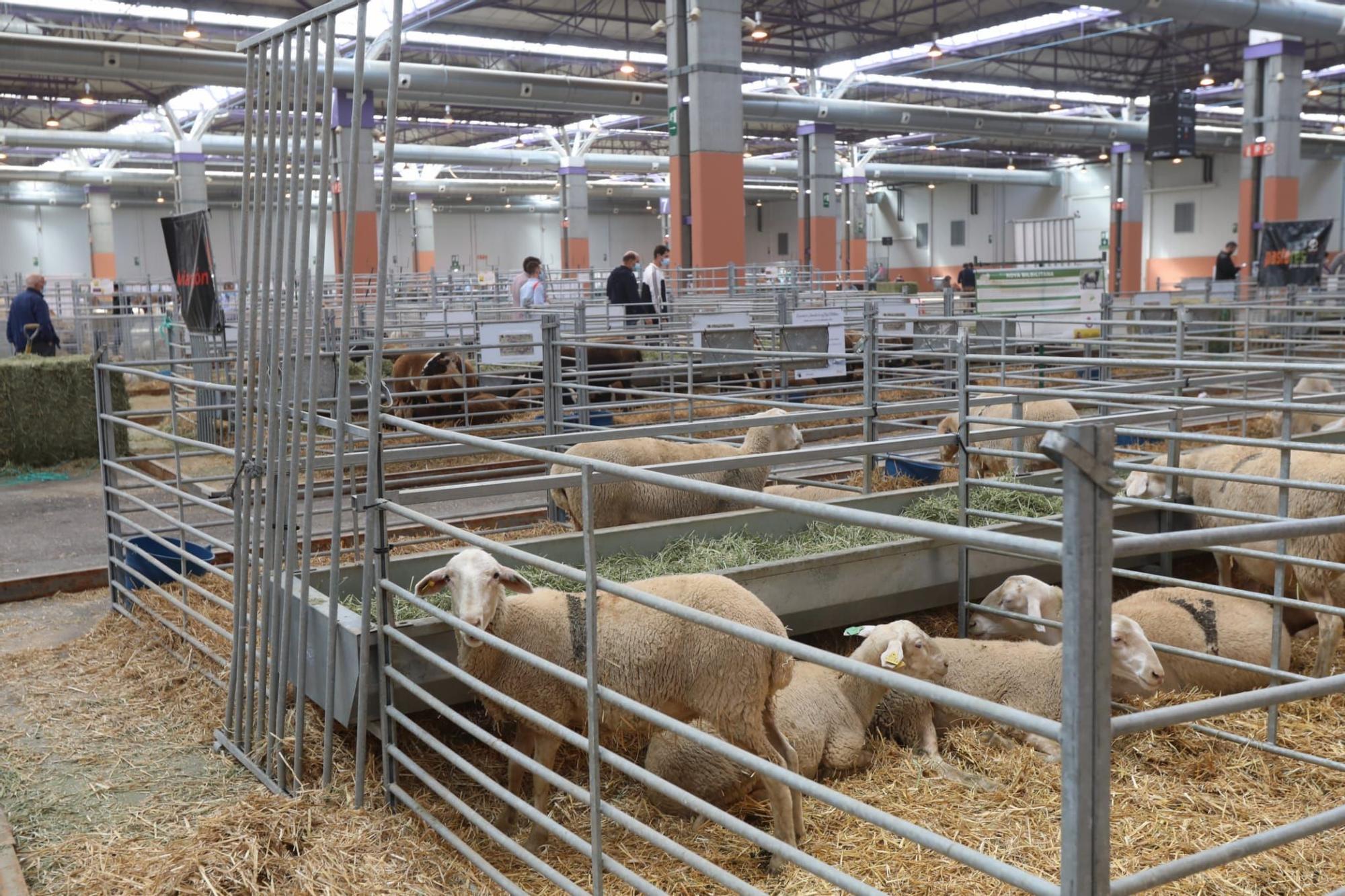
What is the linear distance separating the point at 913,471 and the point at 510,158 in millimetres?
27679

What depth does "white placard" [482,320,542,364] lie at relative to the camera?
9500 millimetres

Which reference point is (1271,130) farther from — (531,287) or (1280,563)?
(1280,563)

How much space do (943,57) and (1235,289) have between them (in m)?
9.89

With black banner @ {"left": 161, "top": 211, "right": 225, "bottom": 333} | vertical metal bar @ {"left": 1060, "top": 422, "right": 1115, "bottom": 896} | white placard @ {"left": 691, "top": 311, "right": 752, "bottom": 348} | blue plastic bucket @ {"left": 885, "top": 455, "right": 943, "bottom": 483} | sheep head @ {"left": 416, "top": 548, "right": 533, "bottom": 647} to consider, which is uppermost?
black banner @ {"left": 161, "top": 211, "right": 225, "bottom": 333}

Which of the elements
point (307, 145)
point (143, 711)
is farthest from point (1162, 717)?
point (143, 711)

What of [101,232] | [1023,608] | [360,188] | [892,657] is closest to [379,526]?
[892,657]

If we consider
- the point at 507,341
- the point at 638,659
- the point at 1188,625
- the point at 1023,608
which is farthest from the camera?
the point at 507,341

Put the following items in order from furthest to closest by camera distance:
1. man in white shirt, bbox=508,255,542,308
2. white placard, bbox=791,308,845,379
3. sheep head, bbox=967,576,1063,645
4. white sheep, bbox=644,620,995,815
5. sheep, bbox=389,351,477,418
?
man in white shirt, bbox=508,255,542,308
sheep, bbox=389,351,477,418
white placard, bbox=791,308,845,379
sheep head, bbox=967,576,1063,645
white sheep, bbox=644,620,995,815

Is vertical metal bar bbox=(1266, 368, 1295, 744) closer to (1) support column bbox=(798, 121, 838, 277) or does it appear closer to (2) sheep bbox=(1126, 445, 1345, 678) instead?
(2) sheep bbox=(1126, 445, 1345, 678)

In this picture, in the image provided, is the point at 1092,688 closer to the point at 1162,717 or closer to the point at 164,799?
the point at 1162,717

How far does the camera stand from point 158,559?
650 centimetres

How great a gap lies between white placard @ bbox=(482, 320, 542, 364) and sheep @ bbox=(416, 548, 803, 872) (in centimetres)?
547

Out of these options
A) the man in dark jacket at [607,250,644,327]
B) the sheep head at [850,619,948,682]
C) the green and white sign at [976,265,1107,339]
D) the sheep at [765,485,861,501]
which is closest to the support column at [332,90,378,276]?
the man in dark jacket at [607,250,644,327]

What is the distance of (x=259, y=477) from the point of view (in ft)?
14.5
